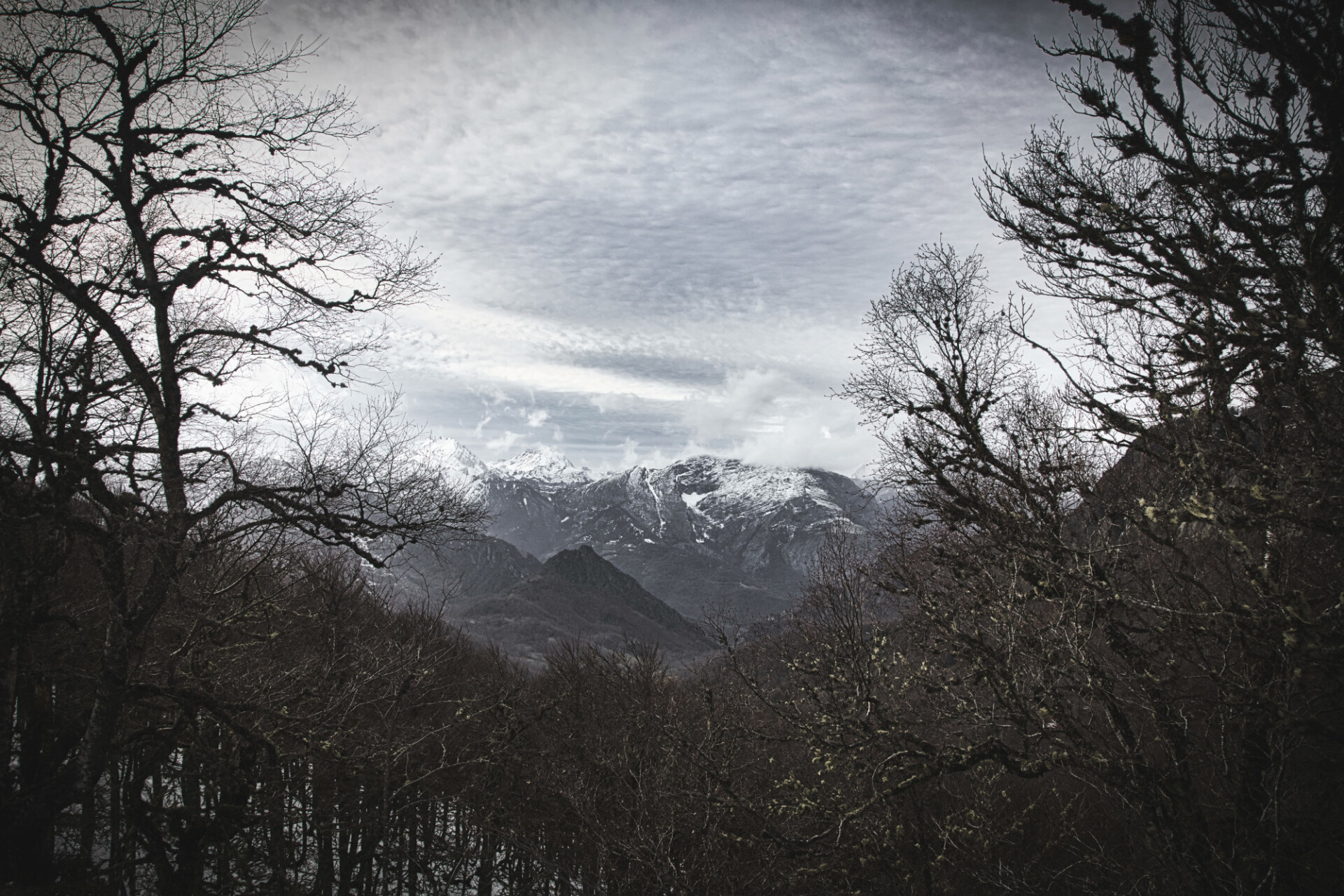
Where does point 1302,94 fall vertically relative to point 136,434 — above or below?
above

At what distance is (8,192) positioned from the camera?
7684mm

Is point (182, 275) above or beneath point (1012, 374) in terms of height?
above

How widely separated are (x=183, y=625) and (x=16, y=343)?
4729 mm

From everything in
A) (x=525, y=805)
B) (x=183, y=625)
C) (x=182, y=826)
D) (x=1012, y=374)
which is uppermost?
(x=1012, y=374)

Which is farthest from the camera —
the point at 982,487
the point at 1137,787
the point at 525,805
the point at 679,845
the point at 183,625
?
the point at 525,805

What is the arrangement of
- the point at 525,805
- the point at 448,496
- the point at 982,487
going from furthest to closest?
the point at 525,805
the point at 982,487
the point at 448,496

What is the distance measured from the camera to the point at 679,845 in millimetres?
17844

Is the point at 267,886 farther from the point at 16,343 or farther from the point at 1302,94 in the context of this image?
the point at 1302,94

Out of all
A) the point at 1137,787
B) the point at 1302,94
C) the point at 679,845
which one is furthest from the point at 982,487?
the point at 679,845

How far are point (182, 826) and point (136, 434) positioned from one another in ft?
21.1

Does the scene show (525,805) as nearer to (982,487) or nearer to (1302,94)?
(982,487)

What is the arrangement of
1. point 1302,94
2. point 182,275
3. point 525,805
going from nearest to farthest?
point 1302,94 → point 182,275 → point 525,805

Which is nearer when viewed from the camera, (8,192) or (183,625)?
(8,192)

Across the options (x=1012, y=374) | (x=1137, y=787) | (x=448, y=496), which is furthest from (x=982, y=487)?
(x=448, y=496)
